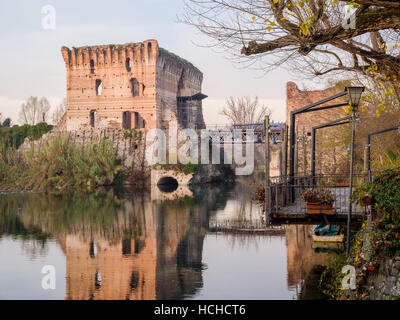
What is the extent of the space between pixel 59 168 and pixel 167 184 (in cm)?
883

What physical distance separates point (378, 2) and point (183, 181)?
3366 centimetres

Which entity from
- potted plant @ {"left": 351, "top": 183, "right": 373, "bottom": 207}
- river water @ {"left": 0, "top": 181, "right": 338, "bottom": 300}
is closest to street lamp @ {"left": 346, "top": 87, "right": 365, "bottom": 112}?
potted plant @ {"left": 351, "top": 183, "right": 373, "bottom": 207}

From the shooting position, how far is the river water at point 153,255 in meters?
11.2

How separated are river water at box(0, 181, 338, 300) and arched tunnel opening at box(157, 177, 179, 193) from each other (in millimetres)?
12533

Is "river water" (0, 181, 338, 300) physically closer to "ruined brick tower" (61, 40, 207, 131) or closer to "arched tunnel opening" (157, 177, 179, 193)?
"arched tunnel opening" (157, 177, 179, 193)

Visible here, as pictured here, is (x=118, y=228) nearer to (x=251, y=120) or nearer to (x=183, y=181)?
(x=183, y=181)

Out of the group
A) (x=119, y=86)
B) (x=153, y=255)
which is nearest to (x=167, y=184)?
(x=119, y=86)

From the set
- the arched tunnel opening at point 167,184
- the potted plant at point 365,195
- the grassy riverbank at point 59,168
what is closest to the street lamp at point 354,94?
the potted plant at point 365,195

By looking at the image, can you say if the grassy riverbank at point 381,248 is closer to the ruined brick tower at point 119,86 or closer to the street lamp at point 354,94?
the street lamp at point 354,94

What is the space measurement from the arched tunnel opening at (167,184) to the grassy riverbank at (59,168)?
11.9 feet

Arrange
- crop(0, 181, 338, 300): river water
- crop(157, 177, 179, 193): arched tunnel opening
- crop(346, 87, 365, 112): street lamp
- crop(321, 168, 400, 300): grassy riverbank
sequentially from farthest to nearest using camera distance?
1. crop(157, 177, 179, 193): arched tunnel opening
2. crop(0, 181, 338, 300): river water
3. crop(346, 87, 365, 112): street lamp
4. crop(321, 168, 400, 300): grassy riverbank

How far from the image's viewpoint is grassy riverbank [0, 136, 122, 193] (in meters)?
38.5

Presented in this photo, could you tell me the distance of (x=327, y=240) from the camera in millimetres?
14227

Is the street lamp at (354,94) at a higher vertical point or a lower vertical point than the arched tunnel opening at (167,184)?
higher
